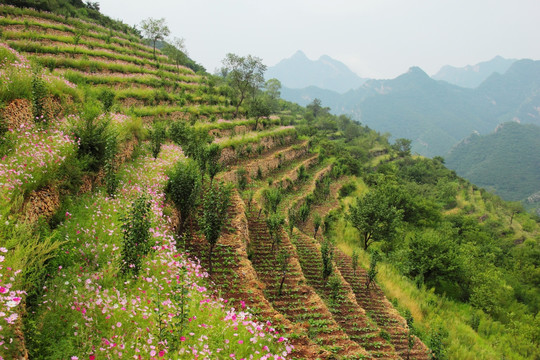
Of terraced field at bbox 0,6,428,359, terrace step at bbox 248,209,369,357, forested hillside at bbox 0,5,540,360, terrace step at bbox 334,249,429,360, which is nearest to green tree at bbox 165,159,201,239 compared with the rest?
forested hillside at bbox 0,5,540,360

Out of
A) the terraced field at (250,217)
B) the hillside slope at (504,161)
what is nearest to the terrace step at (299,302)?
the terraced field at (250,217)

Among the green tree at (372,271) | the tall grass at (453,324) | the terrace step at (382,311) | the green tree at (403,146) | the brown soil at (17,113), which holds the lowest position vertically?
the tall grass at (453,324)

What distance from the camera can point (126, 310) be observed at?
16.3ft

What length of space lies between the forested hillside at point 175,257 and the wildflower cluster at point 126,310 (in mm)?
36

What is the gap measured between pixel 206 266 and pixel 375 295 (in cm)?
1038

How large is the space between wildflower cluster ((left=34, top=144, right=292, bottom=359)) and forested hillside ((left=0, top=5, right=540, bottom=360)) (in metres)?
0.04

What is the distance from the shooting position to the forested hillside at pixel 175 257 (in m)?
4.51

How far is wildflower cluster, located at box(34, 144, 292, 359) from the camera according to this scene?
4.24m

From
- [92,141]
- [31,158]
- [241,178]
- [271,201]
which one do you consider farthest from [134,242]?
[241,178]

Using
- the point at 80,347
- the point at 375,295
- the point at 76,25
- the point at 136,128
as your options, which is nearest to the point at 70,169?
the point at 80,347

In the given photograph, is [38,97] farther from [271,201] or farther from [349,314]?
[349,314]

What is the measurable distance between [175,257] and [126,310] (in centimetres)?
257

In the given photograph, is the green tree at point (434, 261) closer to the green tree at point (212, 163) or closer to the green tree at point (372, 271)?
the green tree at point (372, 271)

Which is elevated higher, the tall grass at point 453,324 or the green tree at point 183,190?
the green tree at point 183,190
